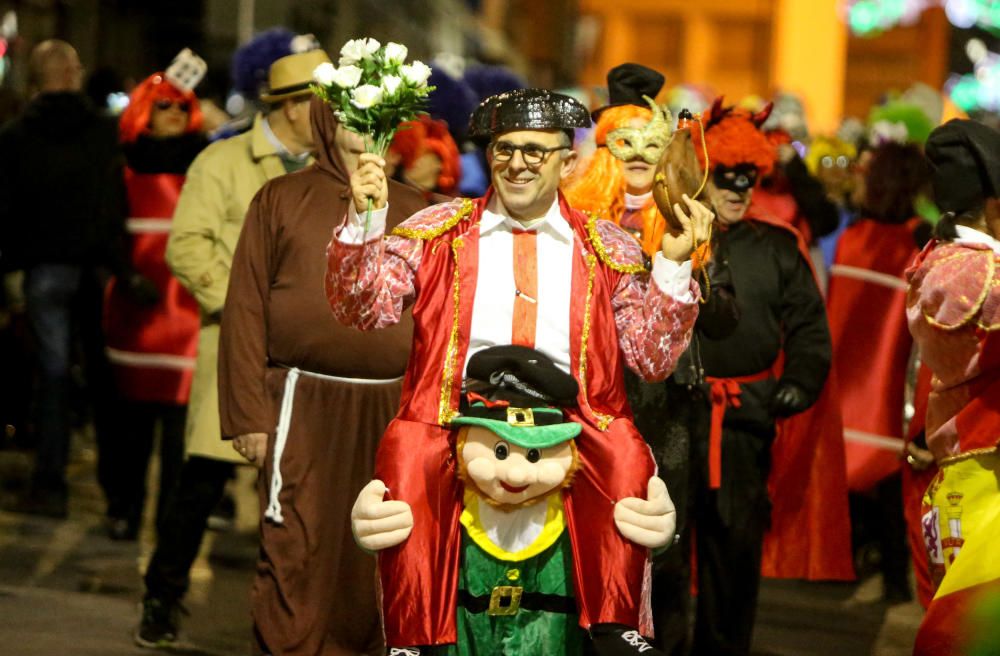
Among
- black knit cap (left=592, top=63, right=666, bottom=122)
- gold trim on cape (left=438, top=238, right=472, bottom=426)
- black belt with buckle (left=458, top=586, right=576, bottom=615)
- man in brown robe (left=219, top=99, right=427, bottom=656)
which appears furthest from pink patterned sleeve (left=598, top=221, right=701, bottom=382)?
black knit cap (left=592, top=63, right=666, bottom=122)

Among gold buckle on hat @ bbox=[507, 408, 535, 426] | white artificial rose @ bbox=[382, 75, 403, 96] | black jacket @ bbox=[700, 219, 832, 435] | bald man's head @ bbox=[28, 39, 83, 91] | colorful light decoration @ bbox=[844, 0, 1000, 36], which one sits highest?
colorful light decoration @ bbox=[844, 0, 1000, 36]

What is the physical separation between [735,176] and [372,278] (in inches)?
87.9

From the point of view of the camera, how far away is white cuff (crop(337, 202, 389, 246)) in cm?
475

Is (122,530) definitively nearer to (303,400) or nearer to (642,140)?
(303,400)

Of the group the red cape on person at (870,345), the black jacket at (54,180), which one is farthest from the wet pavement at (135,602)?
the black jacket at (54,180)

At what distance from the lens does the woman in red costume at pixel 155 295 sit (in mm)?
8797

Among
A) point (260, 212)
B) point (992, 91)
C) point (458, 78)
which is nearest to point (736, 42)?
point (992, 91)

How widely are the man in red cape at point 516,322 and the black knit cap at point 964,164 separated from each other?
107 centimetres

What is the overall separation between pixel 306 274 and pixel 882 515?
13.2ft

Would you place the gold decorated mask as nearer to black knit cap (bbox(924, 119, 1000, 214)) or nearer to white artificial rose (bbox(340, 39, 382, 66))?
black knit cap (bbox(924, 119, 1000, 214))

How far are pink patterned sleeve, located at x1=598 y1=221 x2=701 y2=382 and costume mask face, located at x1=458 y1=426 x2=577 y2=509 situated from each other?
0.33m

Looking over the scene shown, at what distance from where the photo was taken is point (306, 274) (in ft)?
20.5

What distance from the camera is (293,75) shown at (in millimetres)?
7156

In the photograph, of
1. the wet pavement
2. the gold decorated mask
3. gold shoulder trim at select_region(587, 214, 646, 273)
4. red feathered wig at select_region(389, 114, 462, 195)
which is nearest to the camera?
gold shoulder trim at select_region(587, 214, 646, 273)
